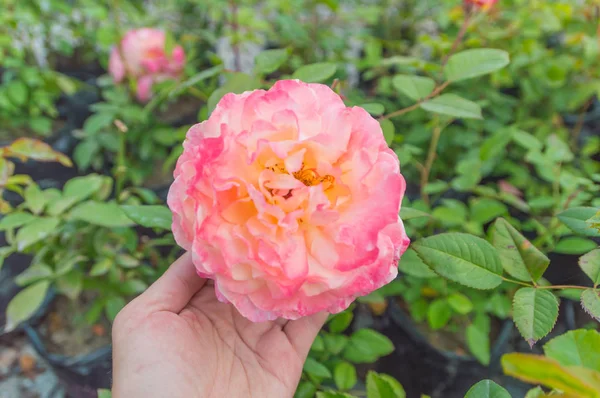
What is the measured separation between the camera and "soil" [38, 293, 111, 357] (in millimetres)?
1025

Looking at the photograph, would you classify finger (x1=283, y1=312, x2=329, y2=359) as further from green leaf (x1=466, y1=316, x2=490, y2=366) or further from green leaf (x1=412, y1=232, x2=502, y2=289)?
green leaf (x1=466, y1=316, x2=490, y2=366)

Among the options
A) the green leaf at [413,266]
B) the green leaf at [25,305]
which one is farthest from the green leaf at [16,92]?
the green leaf at [413,266]

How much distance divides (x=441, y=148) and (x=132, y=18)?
99cm

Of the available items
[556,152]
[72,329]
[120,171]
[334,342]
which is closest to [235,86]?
[120,171]

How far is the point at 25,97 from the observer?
1378 millimetres

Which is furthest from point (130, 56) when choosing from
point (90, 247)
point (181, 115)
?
point (90, 247)

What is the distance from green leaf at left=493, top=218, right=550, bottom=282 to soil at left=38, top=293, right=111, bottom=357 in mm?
864

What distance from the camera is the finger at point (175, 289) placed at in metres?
0.57

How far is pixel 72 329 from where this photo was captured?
1064 mm

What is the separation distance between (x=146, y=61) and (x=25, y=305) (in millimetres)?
705

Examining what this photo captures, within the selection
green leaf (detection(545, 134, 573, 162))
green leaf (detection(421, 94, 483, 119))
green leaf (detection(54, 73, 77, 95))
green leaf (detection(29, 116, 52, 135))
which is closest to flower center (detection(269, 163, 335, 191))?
green leaf (detection(421, 94, 483, 119))

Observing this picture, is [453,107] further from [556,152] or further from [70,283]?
[70,283]

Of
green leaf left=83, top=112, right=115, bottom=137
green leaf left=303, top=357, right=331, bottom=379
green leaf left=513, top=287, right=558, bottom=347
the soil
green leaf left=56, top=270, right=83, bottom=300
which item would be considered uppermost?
green leaf left=513, top=287, right=558, bottom=347

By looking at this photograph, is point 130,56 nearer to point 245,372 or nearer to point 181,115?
point 181,115
